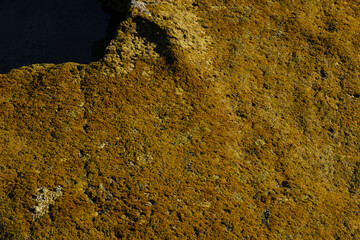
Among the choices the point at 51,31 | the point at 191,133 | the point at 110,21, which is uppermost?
the point at 191,133

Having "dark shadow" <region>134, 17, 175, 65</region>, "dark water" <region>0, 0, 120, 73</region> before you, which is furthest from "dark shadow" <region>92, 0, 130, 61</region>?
"dark shadow" <region>134, 17, 175, 65</region>

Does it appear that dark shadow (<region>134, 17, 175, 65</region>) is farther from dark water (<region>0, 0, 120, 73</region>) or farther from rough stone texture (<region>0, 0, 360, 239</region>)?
dark water (<region>0, 0, 120, 73</region>)

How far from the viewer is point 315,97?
13.4 m

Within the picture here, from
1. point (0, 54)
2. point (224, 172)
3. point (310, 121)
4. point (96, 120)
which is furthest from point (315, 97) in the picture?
point (0, 54)

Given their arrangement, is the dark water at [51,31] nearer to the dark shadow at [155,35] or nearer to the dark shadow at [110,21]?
the dark shadow at [110,21]

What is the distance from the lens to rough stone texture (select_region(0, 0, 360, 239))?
9758 mm

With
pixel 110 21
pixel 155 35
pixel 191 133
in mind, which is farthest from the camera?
pixel 110 21

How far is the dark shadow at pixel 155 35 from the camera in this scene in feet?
42.4

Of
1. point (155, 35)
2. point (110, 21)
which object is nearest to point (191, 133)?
point (155, 35)

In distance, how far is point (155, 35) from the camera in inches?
520

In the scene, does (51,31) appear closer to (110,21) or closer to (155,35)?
(110,21)

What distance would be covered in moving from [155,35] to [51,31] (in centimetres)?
652

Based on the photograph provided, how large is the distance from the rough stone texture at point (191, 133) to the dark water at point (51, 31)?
4.27 m

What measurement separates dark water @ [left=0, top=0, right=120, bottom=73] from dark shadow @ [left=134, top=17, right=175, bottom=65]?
320 cm
